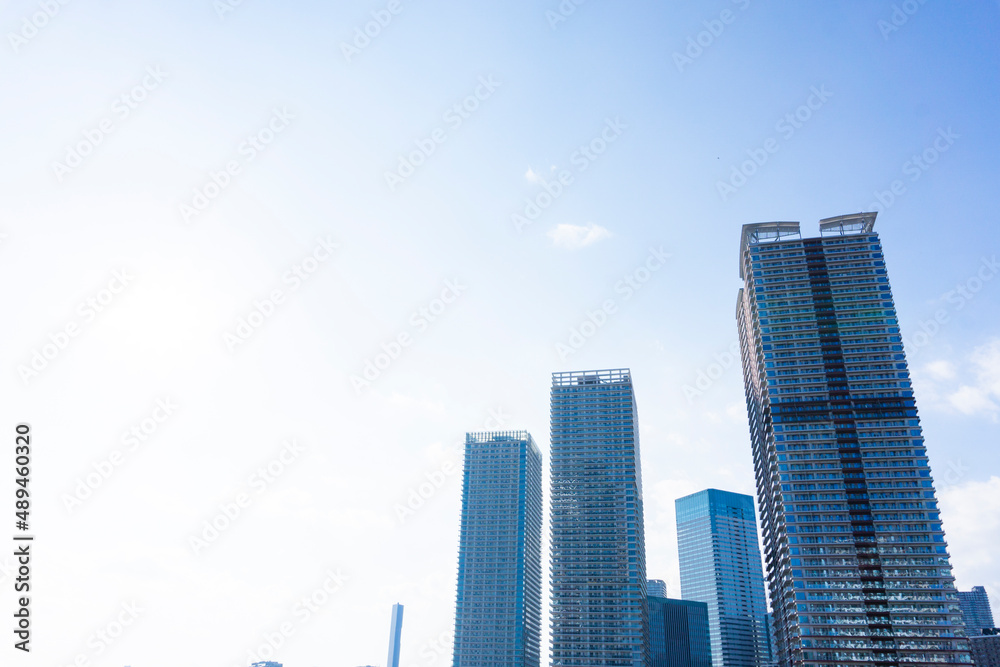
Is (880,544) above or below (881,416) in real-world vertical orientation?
below

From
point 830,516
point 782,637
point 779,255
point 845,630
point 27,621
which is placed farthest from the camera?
point 779,255

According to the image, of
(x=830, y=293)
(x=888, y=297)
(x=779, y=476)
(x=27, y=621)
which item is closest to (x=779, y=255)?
(x=830, y=293)

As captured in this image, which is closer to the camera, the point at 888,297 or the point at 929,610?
the point at 929,610

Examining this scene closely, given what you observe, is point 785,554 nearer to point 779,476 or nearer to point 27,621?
point 779,476

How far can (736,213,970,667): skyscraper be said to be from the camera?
14275 cm

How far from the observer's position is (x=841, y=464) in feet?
518

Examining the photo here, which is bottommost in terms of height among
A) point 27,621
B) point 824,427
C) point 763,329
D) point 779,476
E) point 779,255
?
point 27,621

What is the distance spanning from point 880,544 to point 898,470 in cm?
1766

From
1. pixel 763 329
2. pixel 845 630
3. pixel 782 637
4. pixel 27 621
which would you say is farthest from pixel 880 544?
pixel 27 621

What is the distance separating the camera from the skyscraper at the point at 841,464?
143 m

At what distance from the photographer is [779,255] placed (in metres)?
184

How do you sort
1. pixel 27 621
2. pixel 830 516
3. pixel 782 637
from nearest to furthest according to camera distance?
pixel 27 621 → pixel 830 516 → pixel 782 637

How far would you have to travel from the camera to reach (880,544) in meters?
149

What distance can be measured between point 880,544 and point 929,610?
48.5 ft
